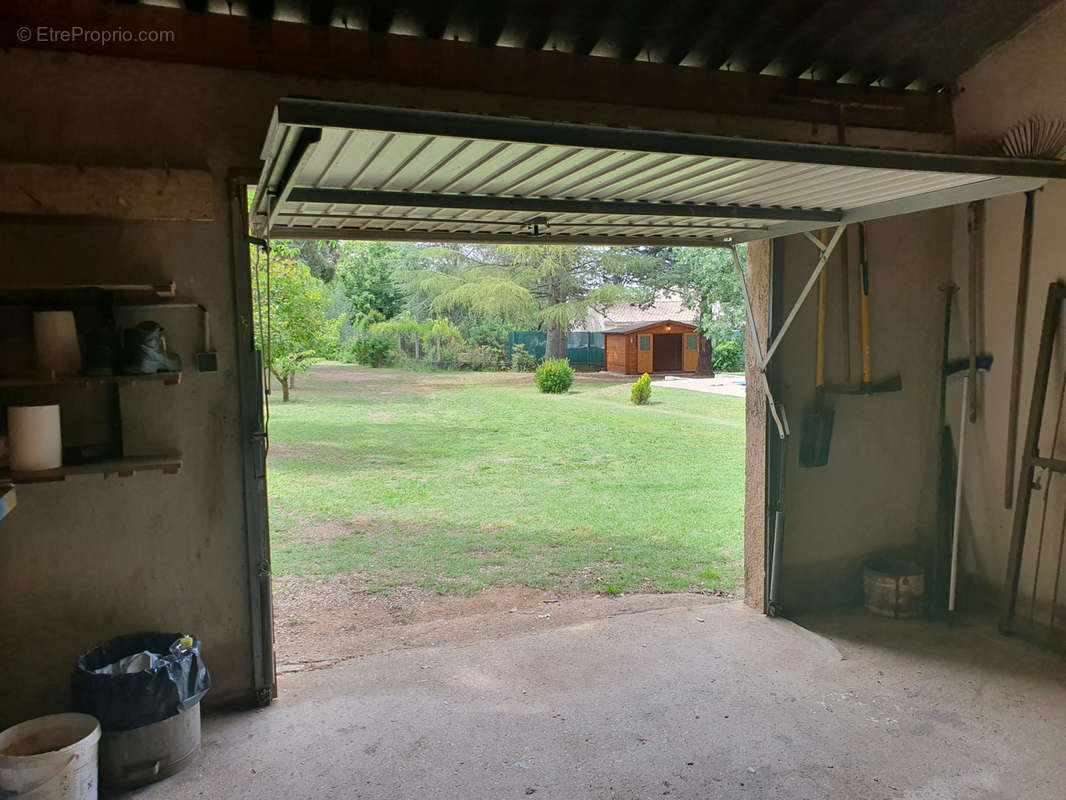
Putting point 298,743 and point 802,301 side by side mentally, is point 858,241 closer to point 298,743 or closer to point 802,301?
point 802,301

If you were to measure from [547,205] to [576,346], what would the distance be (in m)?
25.5

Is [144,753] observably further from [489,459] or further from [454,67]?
[489,459]

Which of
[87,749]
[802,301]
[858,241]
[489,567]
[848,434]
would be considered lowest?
[489,567]

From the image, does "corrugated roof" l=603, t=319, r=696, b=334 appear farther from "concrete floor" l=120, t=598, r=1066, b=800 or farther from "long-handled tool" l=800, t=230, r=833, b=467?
"concrete floor" l=120, t=598, r=1066, b=800

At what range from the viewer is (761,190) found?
3.82m

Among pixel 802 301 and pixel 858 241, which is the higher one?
pixel 858 241

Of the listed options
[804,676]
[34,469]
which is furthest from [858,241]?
[34,469]

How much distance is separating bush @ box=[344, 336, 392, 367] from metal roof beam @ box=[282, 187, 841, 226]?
24.0 metres

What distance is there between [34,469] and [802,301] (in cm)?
411

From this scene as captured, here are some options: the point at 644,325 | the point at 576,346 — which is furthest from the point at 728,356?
the point at 576,346

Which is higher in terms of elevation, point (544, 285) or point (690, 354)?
point (544, 285)

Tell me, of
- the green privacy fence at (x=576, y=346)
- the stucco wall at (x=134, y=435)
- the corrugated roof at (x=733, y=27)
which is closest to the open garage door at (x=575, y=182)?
the stucco wall at (x=134, y=435)

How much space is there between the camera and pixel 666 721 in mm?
3758

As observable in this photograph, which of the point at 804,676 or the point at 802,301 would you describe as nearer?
the point at 804,676
